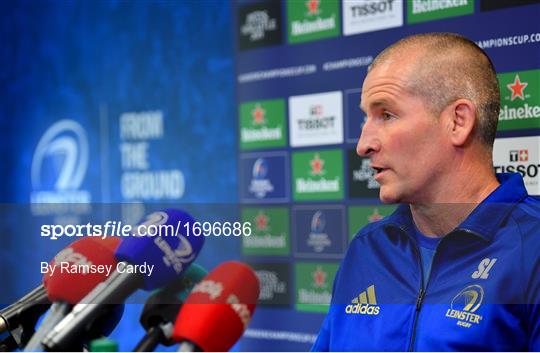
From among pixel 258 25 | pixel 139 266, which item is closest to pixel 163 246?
pixel 139 266

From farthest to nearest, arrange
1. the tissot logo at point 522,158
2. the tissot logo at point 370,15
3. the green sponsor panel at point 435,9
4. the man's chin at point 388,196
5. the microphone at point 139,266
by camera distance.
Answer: the tissot logo at point 370,15 → the green sponsor panel at point 435,9 → the tissot logo at point 522,158 → the man's chin at point 388,196 → the microphone at point 139,266

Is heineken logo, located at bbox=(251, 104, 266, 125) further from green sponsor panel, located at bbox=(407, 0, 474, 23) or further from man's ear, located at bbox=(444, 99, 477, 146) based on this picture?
man's ear, located at bbox=(444, 99, 477, 146)

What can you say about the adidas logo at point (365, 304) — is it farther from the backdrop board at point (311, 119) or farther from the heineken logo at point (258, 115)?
the heineken logo at point (258, 115)

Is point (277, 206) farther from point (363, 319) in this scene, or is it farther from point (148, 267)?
point (148, 267)

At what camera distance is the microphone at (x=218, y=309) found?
758mm

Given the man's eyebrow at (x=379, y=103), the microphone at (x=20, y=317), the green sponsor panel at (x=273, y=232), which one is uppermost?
the man's eyebrow at (x=379, y=103)

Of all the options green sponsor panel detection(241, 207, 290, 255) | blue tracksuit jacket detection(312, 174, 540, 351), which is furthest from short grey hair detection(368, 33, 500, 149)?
green sponsor panel detection(241, 207, 290, 255)

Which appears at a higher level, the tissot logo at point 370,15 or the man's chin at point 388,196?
the tissot logo at point 370,15

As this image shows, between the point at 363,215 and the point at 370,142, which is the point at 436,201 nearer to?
the point at 370,142

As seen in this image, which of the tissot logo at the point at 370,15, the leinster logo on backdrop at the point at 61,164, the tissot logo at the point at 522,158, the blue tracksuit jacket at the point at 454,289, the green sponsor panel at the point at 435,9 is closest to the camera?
the blue tracksuit jacket at the point at 454,289

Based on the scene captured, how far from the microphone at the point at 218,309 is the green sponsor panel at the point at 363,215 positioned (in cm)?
134

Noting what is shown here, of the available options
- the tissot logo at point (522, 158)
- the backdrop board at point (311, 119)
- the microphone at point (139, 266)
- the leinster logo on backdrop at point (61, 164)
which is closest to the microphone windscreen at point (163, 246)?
the microphone at point (139, 266)

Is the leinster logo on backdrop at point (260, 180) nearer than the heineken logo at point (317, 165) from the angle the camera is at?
No

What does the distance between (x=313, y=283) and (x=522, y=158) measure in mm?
890
